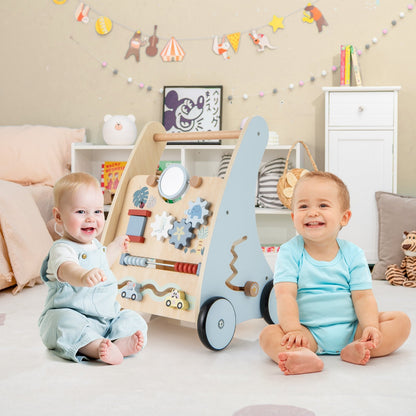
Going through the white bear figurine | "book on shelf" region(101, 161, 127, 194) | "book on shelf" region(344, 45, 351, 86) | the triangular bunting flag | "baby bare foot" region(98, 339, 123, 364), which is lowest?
"baby bare foot" region(98, 339, 123, 364)

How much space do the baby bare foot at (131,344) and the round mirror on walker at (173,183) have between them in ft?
1.33

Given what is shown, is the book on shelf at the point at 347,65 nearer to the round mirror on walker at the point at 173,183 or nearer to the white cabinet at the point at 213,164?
the white cabinet at the point at 213,164

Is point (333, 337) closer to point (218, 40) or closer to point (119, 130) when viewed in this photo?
point (119, 130)

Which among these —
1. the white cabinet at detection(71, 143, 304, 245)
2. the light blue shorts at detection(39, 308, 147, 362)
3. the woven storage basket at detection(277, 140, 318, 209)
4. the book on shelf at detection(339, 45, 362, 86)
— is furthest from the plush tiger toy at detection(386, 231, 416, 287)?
the light blue shorts at detection(39, 308, 147, 362)

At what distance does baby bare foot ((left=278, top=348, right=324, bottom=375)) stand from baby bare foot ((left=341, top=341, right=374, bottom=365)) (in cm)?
10

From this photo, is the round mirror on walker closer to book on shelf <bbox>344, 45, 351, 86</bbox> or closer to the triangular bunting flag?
book on shelf <bbox>344, 45, 351, 86</bbox>

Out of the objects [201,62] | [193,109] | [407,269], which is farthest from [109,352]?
[201,62]

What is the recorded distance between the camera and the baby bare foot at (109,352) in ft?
3.54

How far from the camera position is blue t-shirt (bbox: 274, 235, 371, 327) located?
3.83 feet

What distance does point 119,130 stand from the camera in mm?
2670

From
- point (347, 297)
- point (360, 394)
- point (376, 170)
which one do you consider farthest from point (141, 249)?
point (376, 170)

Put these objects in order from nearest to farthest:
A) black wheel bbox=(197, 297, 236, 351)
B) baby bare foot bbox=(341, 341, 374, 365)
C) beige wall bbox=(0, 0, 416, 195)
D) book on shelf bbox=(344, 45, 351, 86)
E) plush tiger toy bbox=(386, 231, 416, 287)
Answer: baby bare foot bbox=(341, 341, 374, 365), black wheel bbox=(197, 297, 236, 351), plush tiger toy bbox=(386, 231, 416, 287), book on shelf bbox=(344, 45, 351, 86), beige wall bbox=(0, 0, 416, 195)

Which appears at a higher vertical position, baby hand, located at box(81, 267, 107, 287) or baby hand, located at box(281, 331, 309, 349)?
baby hand, located at box(81, 267, 107, 287)

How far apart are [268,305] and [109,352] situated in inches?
19.2
